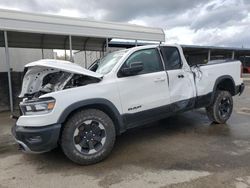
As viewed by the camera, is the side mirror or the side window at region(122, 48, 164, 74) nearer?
the side mirror

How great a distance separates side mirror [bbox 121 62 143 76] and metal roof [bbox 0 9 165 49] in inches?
214

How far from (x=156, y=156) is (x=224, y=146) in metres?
1.42

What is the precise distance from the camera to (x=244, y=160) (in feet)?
13.0

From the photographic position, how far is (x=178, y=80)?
5105mm

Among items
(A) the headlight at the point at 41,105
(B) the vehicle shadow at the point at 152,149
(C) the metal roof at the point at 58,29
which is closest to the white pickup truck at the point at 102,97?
(A) the headlight at the point at 41,105

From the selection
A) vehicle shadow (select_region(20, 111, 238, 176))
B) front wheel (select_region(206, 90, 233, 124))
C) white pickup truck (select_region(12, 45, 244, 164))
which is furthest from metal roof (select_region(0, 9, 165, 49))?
front wheel (select_region(206, 90, 233, 124))

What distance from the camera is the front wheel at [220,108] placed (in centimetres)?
610

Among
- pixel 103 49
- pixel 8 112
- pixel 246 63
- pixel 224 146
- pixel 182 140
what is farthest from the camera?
pixel 246 63

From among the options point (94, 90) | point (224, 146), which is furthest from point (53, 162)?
point (224, 146)

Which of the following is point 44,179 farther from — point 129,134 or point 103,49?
point 103,49

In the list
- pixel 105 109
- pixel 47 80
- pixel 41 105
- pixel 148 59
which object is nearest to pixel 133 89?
pixel 105 109

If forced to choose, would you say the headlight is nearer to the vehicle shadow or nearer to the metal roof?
the vehicle shadow

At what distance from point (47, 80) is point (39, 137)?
153cm

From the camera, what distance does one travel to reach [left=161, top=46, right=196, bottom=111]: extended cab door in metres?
5.01
